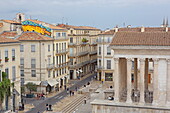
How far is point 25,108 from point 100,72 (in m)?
29.2

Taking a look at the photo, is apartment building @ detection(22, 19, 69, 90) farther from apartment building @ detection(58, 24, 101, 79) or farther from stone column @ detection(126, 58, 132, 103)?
stone column @ detection(126, 58, 132, 103)

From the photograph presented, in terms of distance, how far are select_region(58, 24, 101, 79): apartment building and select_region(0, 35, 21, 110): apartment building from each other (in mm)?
28662

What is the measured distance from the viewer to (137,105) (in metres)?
32.1

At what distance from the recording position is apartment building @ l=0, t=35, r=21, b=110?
3922 centimetres

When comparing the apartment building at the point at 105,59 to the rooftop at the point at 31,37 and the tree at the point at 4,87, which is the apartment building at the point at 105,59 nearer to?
the rooftop at the point at 31,37

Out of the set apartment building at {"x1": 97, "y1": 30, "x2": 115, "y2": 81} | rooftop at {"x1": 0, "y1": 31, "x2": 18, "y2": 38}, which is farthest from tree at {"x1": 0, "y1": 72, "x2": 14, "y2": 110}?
apartment building at {"x1": 97, "y1": 30, "x2": 115, "y2": 81}

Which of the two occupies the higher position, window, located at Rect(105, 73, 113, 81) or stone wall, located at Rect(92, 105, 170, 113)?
stone wall, located at Rect(92, 105, 170, 113)

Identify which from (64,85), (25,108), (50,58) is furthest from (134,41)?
(64,85)

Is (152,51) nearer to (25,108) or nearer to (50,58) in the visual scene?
(25,108)

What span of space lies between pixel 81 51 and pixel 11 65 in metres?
36.1

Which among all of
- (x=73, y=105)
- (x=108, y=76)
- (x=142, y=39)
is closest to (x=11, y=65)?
(x=73, y=105)

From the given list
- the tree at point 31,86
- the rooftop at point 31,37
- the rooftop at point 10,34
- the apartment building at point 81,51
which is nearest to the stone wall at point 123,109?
the tree at point 31,86

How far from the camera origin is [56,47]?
58.7 meters

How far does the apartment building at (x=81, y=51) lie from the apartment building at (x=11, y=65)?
94.0 feet
